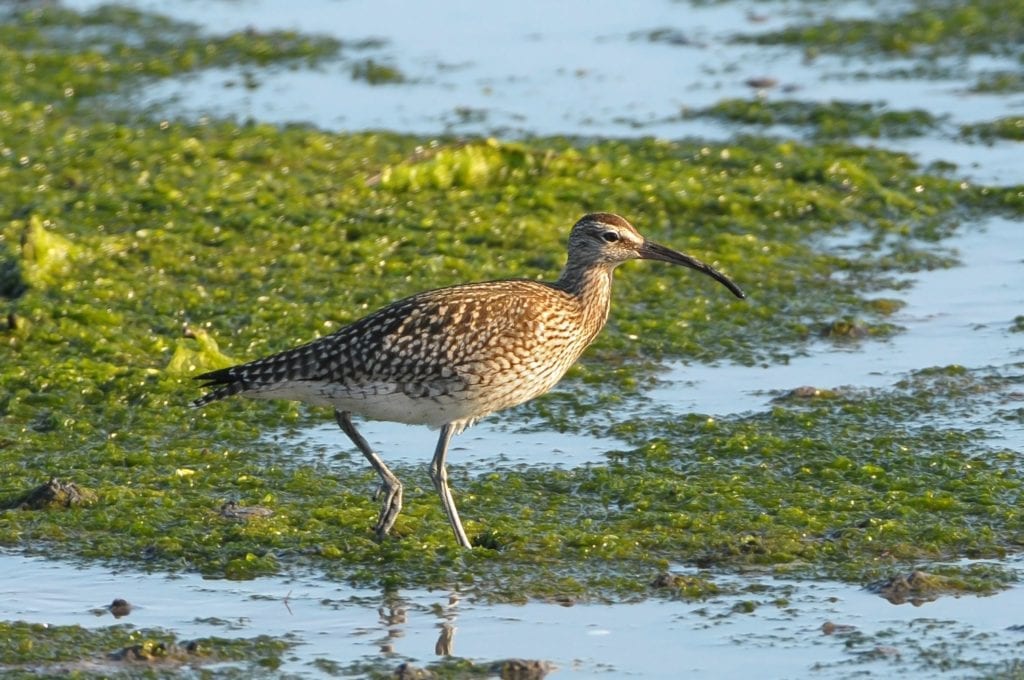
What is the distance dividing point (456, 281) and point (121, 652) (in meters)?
5.07

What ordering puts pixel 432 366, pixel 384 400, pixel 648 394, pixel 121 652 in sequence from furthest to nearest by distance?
pixel 648 394, pixel 384 400, pixel 432 366, pixel 121 652

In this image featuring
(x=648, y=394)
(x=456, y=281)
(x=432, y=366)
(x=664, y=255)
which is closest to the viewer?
(x=432, y=366)

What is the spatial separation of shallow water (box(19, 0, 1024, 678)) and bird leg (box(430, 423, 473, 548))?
0.54 metres

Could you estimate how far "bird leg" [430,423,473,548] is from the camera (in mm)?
8023

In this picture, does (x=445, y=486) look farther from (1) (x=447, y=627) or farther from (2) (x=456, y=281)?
(2) (x=456, y=281)

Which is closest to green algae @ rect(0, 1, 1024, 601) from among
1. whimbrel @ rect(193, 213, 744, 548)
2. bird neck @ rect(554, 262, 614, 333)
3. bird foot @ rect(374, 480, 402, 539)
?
bird foot @ rect(374, 480, 402, 539)

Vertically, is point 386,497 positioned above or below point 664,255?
below

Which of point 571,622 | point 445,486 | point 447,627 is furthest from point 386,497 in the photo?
point 571,622

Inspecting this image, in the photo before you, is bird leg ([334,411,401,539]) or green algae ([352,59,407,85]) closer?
bird leg ([334,411,401,539])

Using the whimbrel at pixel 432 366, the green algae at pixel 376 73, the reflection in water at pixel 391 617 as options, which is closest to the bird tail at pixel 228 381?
the whimbrel at pixel 432 366

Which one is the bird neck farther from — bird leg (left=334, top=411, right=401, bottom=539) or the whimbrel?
bird leg (left=334, top=411, right=401, bottom=539)

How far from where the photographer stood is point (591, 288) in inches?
349

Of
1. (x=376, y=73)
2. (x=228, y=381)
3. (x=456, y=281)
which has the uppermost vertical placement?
(x=376, y=73)

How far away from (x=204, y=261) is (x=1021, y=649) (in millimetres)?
6524
